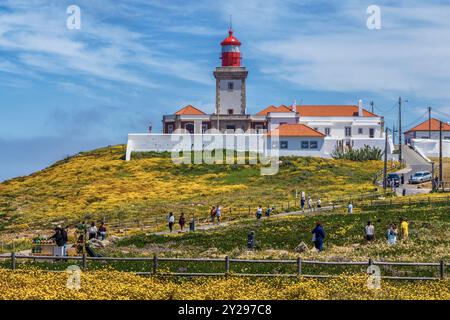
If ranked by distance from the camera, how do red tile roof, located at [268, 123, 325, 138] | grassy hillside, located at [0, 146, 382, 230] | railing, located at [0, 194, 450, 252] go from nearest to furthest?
railing, located at [0, 194, 450, 252] → grassy hillside, located at [0, 146, 382, 230] → red tile roof, located at [268, 123, 325, 138]

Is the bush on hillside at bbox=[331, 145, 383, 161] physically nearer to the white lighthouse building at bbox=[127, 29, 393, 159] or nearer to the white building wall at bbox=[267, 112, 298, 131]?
the white lighthouse building at bbox=[127, 29, 393, 159]

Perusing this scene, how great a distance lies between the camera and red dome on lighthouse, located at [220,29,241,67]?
111 meters

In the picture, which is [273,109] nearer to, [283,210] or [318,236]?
[283,210]

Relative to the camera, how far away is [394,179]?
84.9 metres

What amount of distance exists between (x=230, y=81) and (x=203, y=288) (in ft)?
280

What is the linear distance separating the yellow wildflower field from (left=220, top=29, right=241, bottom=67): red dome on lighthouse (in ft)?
271

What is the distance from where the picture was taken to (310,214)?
60812mm

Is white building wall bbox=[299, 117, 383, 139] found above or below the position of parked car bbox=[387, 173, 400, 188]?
above

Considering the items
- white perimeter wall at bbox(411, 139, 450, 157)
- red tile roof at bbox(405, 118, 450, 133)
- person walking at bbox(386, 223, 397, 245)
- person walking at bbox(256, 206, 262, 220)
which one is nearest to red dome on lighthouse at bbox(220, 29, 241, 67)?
white perimeter wall at bbox(411, 139, 450, 157)

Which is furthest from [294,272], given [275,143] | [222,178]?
[275,143]

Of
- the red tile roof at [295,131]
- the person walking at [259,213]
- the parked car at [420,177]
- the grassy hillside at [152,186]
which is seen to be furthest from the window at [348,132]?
the person walking at [259,213]

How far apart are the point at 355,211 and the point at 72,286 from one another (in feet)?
120
